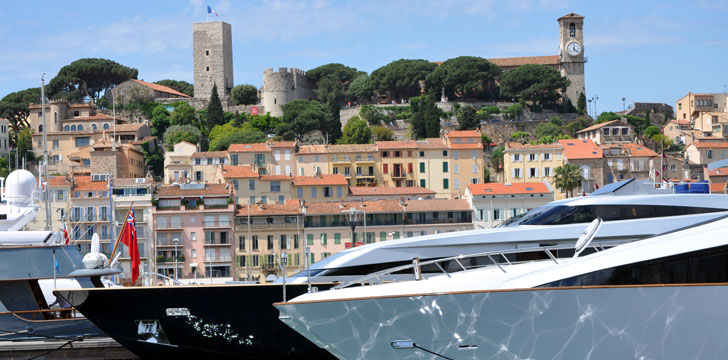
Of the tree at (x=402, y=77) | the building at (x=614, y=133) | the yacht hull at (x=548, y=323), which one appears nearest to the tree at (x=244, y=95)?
the tree at (x=402, y=77)

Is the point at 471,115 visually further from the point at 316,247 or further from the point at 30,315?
the point at 30,315

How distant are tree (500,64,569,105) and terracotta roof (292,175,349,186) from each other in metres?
→ 43.2

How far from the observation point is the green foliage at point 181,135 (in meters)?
84.1

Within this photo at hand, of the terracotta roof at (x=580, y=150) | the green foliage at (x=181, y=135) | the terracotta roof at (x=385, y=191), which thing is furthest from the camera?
the green foliage at (x=181, y=135)

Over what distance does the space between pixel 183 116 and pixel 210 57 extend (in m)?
14.8

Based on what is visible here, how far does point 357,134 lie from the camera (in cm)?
8556

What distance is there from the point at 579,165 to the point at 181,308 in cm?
5423

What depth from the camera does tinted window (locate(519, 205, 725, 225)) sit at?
18.8 metres

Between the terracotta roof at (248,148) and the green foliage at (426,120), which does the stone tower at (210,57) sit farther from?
the terracotta roof at (248,148)

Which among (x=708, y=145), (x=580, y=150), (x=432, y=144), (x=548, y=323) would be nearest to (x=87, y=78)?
(x=432, y=144)

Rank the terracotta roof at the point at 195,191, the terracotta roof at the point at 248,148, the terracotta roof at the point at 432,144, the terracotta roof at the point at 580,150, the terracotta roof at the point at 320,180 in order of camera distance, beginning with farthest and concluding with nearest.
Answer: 1. the terracotta roof at the point at 432,144
2. the terracotta roof at the point at 248,148
3. the terracotta roof at the point at 580,150
4. the terracotta roof at the point at 320,180
5. the terracotta roof at the point at 195,191

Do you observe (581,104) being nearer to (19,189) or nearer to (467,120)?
(467,120)

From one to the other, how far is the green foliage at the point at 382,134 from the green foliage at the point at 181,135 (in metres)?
15.0

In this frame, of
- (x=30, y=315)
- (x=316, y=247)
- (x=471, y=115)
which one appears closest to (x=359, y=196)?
(x=316, y=247)
